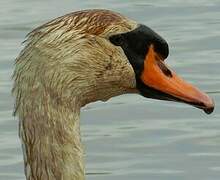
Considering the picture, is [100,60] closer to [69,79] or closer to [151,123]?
[69,79]

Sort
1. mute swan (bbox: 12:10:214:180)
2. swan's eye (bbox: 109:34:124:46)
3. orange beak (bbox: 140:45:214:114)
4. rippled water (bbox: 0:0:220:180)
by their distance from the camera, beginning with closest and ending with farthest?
mute swan (bbox: 12:10:214:180) → swan's eye (bbox: 109:34:124:46) → orange beak (bbox: 140:45:214:114) → rippled water (bbox: 0:0:220:180)

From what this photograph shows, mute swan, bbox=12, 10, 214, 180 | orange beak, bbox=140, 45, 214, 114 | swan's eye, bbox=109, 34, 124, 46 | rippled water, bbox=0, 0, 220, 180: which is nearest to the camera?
mute swan, bbox=12, 10, 214, 180

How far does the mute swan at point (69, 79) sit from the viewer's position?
873 centimetres

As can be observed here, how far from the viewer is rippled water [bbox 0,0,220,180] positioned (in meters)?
13.1

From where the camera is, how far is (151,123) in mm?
13930

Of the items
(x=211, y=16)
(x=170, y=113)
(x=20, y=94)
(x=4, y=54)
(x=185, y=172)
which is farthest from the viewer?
(x=211, y=16)

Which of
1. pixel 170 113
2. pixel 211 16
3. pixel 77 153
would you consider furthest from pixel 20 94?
pixel 211 16

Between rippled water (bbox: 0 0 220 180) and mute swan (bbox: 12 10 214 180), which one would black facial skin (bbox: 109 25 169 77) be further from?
rippled water (bbox: 0 0 220 180)

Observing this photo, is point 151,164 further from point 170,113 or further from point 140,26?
point 140,26

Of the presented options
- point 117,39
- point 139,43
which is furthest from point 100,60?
point 139,43

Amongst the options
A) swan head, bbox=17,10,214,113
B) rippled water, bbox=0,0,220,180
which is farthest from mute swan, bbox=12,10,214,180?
rippled water, bbox=0,0,220,180

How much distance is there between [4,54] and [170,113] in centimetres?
218

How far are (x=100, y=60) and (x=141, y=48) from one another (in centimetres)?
28

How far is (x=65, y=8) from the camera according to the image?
16.8 m
